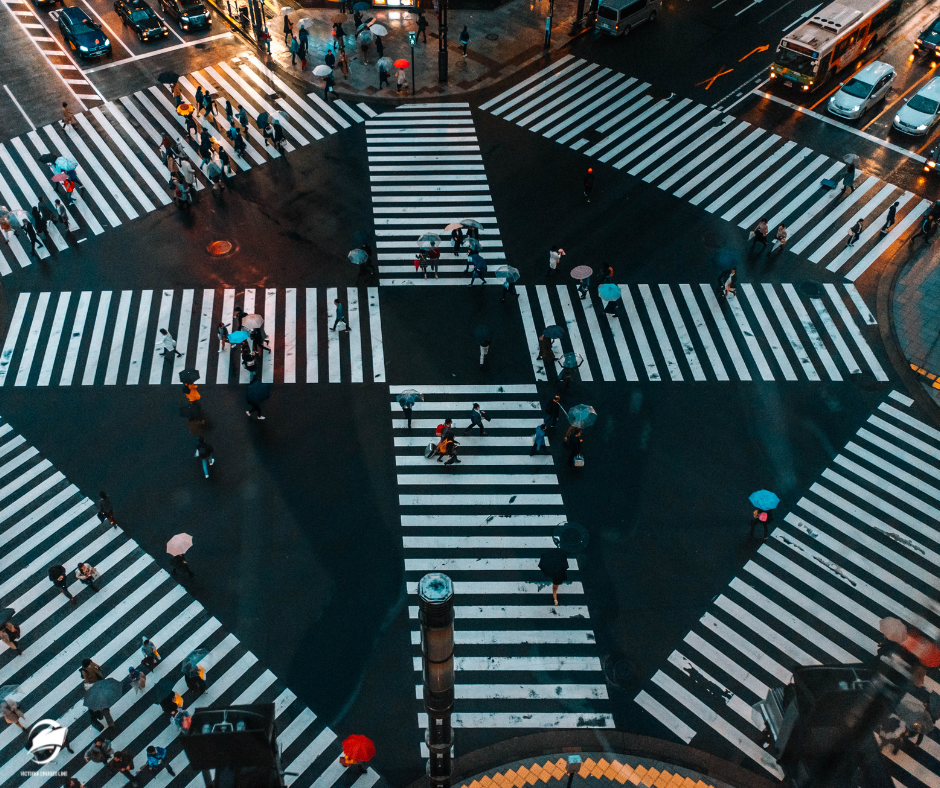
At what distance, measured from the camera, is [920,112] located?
4447 cm

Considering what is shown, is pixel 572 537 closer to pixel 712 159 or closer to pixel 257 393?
pixel 257 393

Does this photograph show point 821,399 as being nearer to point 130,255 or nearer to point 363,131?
point 363,131

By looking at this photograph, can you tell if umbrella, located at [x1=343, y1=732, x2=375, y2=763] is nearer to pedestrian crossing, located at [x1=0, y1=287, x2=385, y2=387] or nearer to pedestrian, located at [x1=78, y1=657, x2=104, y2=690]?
pedestrian, located at [x1=78, y1=657, x2=104, y2=690]

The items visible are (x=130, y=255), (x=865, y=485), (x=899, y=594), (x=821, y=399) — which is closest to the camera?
(x=899, y=594)

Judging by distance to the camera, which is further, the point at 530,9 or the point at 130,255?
the point at 530,9

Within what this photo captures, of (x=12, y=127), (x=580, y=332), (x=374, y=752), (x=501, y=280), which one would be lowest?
(x=374, y=752)

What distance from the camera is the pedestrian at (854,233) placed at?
38.4 m

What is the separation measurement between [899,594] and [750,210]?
781 inches

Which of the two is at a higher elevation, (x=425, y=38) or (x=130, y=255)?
(x=425, y=38)

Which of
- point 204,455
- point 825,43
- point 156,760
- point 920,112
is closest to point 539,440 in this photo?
point 204,455

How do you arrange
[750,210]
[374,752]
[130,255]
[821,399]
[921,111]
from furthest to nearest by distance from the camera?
1. [921,111]
2. [750,210]
3. [130,255]
4. [821,399]
5. [374,752]

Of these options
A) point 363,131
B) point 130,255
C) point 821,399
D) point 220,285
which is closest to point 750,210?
point 821,399

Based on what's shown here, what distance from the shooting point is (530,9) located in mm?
52906

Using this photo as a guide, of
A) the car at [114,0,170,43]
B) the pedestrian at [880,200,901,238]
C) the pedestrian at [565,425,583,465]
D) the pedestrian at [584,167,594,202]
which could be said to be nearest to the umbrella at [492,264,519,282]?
the pedestrian at [584,167,594,202]
